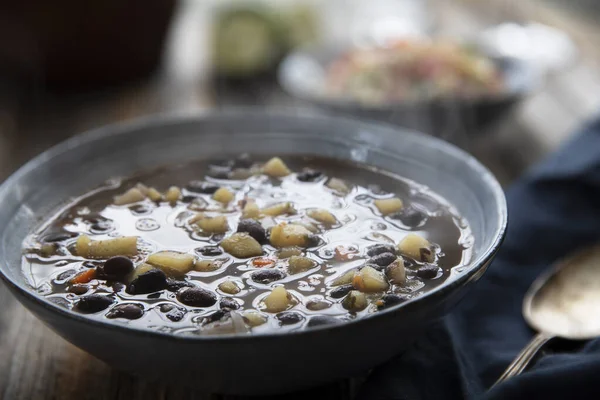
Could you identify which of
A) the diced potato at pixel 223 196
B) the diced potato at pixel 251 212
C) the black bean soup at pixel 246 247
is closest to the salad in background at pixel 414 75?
the black bean soup at pixel 246 247

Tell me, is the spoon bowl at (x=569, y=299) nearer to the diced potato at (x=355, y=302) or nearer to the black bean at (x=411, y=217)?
the black bean at (x=411, y=217)

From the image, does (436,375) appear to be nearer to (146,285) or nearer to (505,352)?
(505,352)

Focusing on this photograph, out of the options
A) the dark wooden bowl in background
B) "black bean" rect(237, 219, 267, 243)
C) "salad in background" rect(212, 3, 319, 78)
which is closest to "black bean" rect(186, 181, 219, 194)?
"black bean" rect(237, 219, 267, 243)

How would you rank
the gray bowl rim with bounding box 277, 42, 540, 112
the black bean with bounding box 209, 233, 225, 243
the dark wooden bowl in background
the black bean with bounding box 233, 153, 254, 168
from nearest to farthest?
the black bean with bounding box 209, 233, 225, 243
the black bean with bounding box 233, 153, 254, 168
the gray bowl rim with bounding box 277, 42, 540, 112
the dark wooden bowl in background

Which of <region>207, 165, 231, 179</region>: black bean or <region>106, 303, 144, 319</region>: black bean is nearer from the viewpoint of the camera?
<region>106, 303, 144, 319</region>: black bean

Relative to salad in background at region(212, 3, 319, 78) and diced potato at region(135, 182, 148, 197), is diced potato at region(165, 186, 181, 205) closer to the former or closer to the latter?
diced potato at region(135, 182, 148, 197)

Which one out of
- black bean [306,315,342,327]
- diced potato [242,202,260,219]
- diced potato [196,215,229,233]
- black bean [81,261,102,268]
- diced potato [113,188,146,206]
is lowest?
black bean [306,315,342,327]
